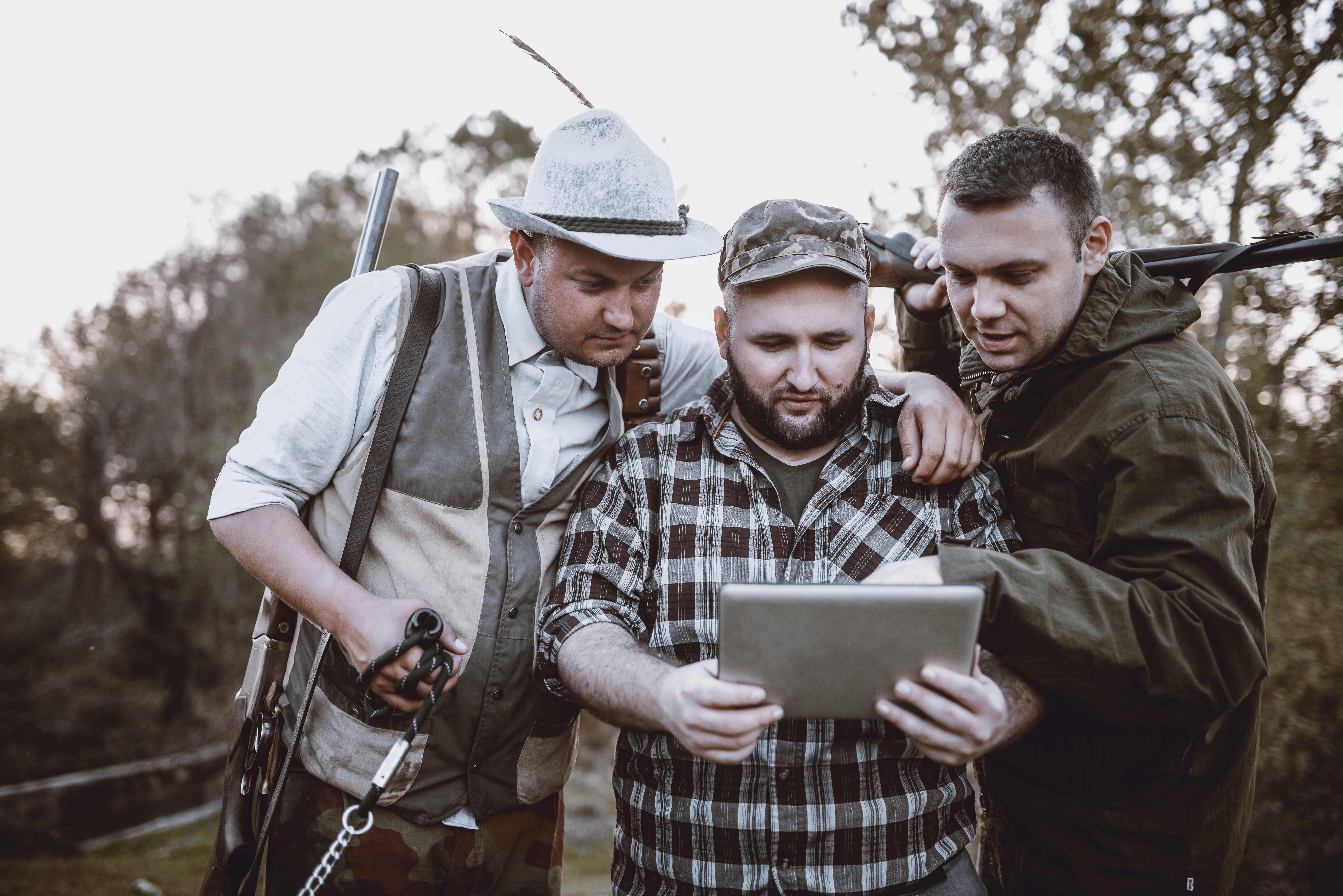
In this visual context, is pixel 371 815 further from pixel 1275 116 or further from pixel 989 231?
pixel 1275 116

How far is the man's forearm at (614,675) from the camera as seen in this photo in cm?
174

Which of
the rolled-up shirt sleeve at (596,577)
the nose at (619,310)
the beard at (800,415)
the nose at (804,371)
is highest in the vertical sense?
the nose at (619,310)

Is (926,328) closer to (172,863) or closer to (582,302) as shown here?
(582,302)

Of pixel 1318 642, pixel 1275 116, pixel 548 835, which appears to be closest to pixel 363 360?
pixel 548 835

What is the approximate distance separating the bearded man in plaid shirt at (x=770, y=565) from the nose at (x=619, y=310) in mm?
273

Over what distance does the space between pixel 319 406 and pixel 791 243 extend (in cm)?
131

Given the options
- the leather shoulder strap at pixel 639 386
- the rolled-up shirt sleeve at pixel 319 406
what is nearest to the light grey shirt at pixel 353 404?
the rolled-up shirt sleeve at pixel 319 406

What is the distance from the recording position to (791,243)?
2176 mm

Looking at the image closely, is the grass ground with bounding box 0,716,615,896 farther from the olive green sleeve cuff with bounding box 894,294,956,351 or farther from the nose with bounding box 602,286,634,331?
the olive green sleeve cuff with bounding box 894,294,956,351

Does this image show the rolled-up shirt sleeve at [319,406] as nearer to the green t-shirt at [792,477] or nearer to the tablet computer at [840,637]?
the green t-shirt at [792,477]

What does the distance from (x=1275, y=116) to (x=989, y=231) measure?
8.86ft

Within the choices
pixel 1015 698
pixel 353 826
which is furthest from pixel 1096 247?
pixel 353 826

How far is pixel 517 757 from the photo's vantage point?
229 cm

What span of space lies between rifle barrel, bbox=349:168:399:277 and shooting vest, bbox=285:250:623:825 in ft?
Result: 2.06
